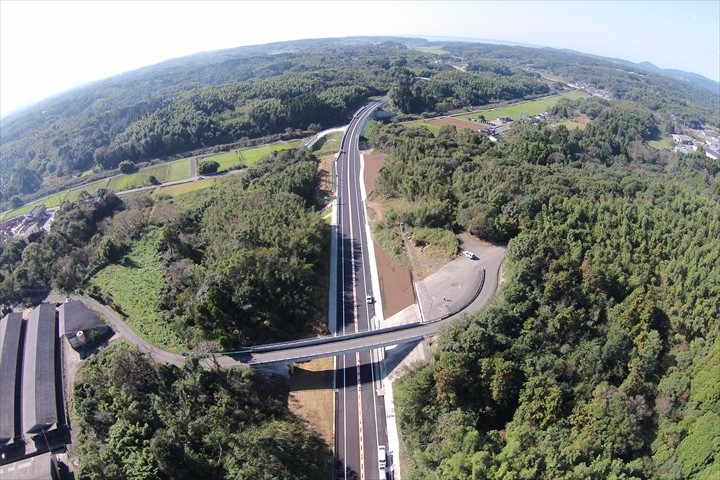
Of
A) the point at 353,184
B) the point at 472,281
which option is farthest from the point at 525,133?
the point at 472,281

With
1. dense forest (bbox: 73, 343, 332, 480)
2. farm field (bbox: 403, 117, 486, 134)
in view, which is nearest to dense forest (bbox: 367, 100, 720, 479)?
dense forest (bbox: 73, 343, 332, 480)

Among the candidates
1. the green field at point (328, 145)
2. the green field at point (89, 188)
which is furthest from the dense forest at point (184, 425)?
the green field at point (89, 188)

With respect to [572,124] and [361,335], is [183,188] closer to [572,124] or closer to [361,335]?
[361,335]

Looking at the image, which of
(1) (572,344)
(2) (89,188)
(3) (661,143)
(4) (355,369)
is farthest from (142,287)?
(3) (661,143)

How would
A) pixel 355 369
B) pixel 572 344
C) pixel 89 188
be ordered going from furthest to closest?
pixel 89 188 → pixel 355 369 → pixel 572 344

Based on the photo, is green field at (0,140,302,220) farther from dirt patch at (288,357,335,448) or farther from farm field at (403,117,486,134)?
dirt patch at (288,357,335,448)

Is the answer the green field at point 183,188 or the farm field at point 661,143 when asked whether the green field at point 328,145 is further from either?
the farm field at point 661,143

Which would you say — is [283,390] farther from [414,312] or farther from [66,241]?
[66,241]
